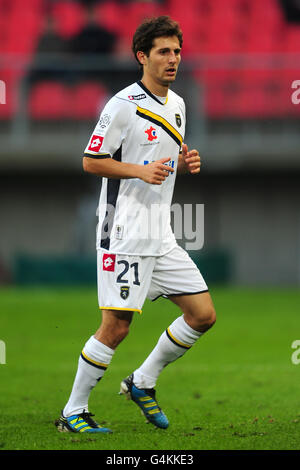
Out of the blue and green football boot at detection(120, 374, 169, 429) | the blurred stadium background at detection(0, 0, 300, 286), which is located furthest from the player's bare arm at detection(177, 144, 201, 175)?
the blurred stadium background at detection(0, 0, 300, 286)

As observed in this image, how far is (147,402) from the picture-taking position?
6.23 meters

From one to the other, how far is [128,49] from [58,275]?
5.86m

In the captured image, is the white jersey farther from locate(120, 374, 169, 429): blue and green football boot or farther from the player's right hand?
locate(120, 374, 169, 429): blue and green football boot

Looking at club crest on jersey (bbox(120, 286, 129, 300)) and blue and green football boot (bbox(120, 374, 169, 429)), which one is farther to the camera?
blue and green football boot (bbox(120, 374, 169, 429))

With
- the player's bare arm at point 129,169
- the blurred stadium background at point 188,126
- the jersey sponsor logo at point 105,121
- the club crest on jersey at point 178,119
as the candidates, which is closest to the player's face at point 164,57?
the club crest on jersey at point 178,119

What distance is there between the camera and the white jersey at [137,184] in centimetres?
592

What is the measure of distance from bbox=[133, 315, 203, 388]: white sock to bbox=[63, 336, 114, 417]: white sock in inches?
17.3

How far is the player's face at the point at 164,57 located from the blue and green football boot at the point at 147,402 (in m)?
2.07

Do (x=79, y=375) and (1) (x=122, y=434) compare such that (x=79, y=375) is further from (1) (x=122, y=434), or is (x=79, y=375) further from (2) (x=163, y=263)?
(2) (x=163, y=263)

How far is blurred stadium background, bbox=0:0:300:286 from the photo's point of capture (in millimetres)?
20047

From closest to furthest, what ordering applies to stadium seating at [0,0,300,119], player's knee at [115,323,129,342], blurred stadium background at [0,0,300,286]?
player's knee at [115,323,129,342], blurred stadium background at [0,0,300,286], stadium seating at [0,0,300,119]

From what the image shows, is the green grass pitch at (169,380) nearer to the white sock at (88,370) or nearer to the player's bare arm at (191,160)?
the white sock at (88,370)

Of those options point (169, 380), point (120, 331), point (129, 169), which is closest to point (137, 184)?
point (129, 169)

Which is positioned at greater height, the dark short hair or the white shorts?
the dark short hair
